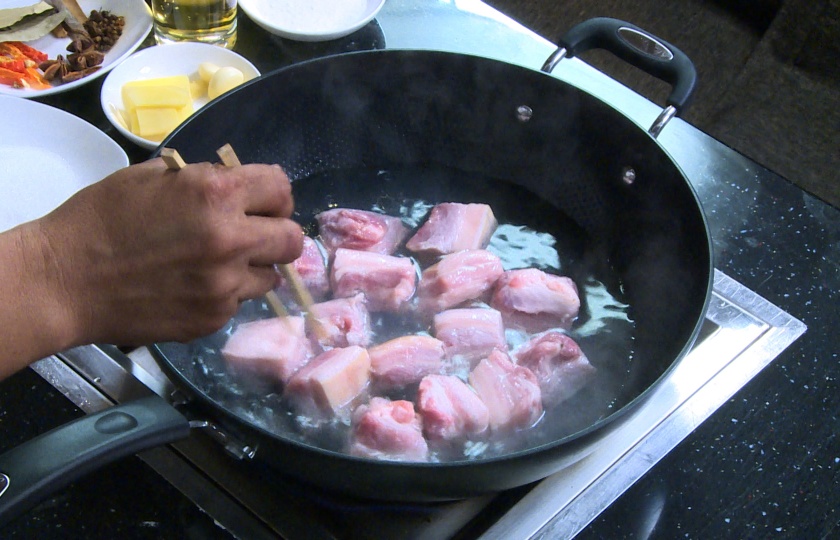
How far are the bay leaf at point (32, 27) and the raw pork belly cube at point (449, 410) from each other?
110 centimetres

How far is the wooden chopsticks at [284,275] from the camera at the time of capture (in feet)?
2.22

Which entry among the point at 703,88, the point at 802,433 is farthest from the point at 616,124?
the point at 703,88

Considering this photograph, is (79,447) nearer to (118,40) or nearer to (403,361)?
(403,361)

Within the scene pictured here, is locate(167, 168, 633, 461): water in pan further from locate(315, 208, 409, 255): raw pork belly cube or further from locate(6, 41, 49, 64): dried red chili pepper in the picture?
locate(6, 41, 49, 64): dried red chili pepper

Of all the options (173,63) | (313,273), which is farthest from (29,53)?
(313,273)

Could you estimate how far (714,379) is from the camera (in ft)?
3.46

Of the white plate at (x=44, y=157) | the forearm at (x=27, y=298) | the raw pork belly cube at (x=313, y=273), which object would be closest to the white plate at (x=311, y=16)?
the white plate at (x=44, y=157)

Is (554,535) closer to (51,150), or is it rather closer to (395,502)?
(395,502)

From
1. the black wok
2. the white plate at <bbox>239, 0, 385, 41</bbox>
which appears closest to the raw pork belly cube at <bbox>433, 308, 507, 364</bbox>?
the black wok

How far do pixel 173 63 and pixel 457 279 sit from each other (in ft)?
2.49

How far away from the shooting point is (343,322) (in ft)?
3.44

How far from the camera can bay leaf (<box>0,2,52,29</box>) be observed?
1439 mm

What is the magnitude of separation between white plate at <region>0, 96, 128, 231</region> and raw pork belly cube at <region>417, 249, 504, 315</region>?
560mm

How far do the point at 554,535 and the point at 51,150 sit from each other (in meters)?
1.04
